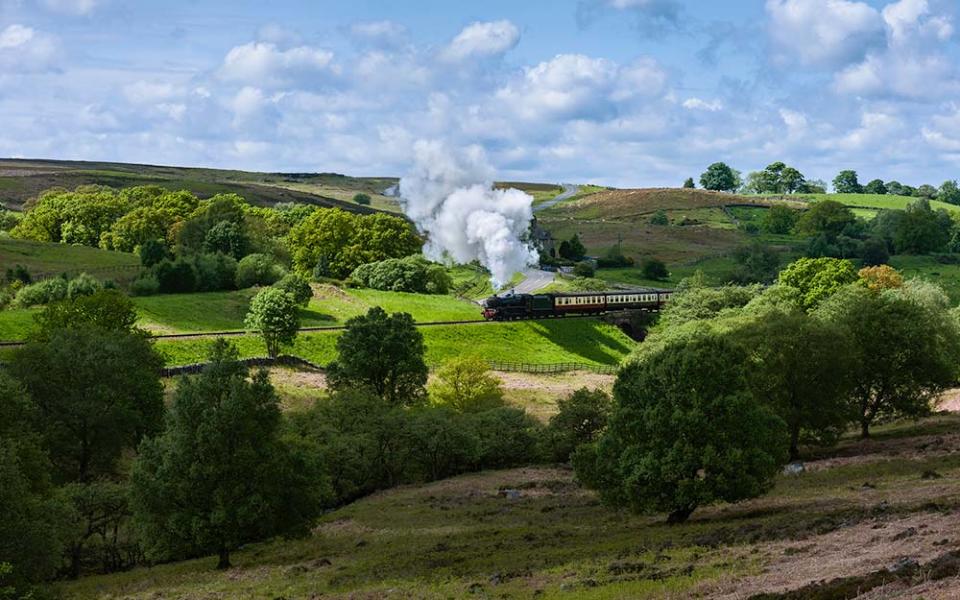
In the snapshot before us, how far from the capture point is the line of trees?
131 ft

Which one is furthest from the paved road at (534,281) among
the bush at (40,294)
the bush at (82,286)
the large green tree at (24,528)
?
the large green tree at (24,528)

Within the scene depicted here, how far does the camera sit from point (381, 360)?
7488 cm

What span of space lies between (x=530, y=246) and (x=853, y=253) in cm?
6942

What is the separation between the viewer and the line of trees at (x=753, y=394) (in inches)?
1575

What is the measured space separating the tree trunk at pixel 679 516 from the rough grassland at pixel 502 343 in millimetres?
53758

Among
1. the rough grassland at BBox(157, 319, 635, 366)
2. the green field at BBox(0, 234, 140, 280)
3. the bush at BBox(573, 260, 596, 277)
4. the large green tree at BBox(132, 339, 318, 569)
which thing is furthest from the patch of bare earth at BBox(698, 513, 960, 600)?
the bush at BBox(573, 260, 596, 277)

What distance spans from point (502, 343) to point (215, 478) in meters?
63.6

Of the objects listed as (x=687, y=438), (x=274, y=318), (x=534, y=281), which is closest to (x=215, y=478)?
(x=687, y=438)

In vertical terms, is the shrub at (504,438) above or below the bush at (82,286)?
below

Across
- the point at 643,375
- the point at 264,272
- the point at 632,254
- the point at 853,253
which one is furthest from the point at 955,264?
the point at 643,375

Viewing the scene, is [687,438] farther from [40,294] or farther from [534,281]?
[534,281]

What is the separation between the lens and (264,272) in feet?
387

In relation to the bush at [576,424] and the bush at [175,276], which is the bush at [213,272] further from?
the bush at [576,424]

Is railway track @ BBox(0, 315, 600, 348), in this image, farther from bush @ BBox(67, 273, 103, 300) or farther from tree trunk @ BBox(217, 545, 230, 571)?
tree trunk @ BBox(217, 545, 230, 571)
